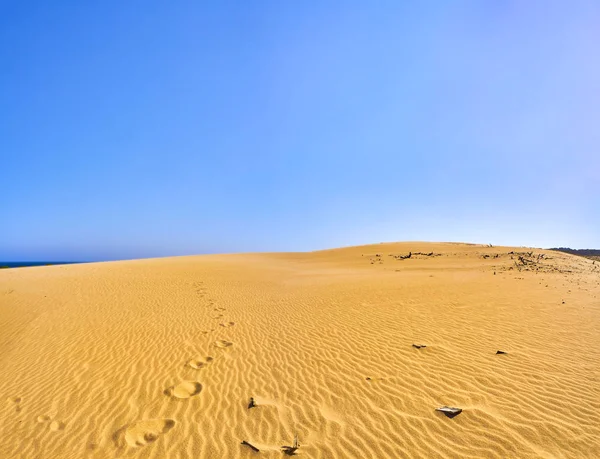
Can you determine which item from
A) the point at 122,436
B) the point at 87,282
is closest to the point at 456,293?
the point at 122,436

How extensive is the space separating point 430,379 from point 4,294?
18216 mm

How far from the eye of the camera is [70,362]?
24.8 ft

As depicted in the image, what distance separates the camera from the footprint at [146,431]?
458cm

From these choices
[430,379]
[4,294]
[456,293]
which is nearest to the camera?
[430,379]

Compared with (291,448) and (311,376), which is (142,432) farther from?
(311,376)

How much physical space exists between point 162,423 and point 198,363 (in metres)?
2.37

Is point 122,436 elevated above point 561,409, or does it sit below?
below

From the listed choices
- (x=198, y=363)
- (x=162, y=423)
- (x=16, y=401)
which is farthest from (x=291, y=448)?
(x=16, y=401)

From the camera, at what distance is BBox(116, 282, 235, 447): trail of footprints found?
4.62 m

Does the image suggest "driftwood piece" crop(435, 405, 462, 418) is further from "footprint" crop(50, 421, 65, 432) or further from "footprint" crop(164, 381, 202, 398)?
"footprint" crop(50, 421, 65, 432)

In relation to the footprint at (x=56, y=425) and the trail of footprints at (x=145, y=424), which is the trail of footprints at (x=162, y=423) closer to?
the trail of footprints at (x=145, y=424)

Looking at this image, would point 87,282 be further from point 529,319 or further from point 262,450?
point 529,319

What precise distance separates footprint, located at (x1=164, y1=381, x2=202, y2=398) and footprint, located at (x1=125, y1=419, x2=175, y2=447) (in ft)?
2.68

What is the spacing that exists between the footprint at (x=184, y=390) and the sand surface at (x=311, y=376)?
0.04 meters
